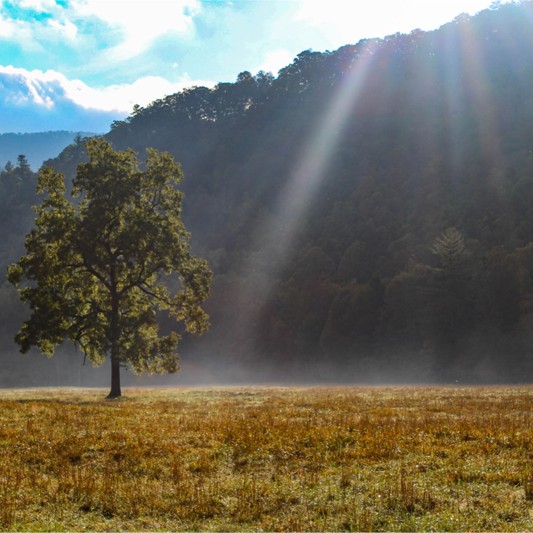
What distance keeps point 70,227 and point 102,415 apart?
18996 mm

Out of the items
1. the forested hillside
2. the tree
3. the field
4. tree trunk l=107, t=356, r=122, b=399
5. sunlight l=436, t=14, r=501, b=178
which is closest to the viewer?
the field

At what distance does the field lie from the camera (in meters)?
9.23

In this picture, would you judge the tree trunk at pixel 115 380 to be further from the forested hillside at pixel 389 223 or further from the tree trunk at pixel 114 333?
the forested hillside at pixel 389 223

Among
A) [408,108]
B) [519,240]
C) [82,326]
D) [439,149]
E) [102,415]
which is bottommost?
[102,415]

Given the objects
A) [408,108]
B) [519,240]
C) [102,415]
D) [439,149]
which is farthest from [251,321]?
[102,415]

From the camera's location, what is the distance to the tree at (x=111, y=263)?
3662 centimetres

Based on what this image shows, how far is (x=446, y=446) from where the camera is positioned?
14.5 meters

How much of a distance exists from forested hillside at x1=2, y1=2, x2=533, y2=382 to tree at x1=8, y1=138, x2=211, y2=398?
157ft

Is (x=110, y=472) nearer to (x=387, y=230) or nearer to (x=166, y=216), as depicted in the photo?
(x=166, y=216)

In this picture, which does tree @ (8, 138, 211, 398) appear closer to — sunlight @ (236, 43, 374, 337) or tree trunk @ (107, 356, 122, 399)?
tree trunk @ (107, 356, 122, 399)

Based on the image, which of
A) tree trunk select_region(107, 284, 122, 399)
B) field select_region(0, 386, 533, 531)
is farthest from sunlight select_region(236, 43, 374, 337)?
field select_region(0, 386, 533, 531)

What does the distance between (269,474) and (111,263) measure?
28967 mm

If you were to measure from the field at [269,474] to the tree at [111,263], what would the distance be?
1732 cm

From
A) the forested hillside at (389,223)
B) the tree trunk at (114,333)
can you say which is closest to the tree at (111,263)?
the tree trunk at (114,333)
